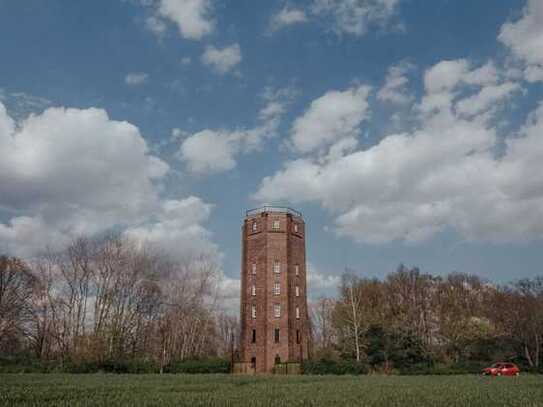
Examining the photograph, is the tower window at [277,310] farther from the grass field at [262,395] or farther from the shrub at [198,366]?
the grass field at [262,395]

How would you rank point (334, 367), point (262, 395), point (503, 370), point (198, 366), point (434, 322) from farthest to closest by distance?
point (434, 322) → point (198, 366) → point (334, 367) → point (503, 370) → point (262, 395)

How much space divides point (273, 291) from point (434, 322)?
808 inches

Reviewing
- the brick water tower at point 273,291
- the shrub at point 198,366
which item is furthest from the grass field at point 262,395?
the brick water tower at point 273,291

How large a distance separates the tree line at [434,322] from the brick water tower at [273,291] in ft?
15.7

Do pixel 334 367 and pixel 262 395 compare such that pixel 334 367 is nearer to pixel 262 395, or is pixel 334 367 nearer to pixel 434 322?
pixel 434 322

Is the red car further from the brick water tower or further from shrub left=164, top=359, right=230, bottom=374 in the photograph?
shrub left=164, top=359, right=230, bottom=374

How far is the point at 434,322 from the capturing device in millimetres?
58344

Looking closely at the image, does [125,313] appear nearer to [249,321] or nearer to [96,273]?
[96,273]

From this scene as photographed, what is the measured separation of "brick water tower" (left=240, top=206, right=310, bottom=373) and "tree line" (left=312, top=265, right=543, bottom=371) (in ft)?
15.7

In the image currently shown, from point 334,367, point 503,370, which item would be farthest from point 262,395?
point 503,370

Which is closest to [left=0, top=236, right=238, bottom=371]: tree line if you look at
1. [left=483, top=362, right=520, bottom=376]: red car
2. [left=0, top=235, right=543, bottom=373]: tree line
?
[left=0, top=235, right=543, bottom=373]: tree line

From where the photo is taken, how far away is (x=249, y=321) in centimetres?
5416

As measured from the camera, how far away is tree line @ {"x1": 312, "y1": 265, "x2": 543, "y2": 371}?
4884cm

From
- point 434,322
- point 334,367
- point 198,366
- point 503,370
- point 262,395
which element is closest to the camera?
point 262,395
